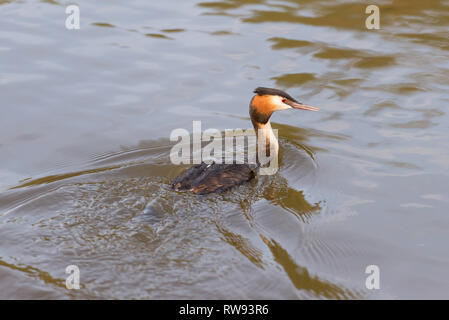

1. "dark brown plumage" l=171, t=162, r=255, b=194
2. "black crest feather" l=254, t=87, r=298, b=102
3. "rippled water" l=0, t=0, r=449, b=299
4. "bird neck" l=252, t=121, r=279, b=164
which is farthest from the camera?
"bird neck" l=252, t=121, r=279, b=164

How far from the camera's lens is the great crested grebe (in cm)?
659

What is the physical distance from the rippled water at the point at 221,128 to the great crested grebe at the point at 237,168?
0.18 metres

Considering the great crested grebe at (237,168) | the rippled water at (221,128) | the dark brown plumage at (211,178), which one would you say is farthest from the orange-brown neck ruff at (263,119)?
the dark brown plumage at (211,178)

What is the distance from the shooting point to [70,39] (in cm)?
1105

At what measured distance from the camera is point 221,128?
27.5ft

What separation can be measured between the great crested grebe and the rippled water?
177 millimetres

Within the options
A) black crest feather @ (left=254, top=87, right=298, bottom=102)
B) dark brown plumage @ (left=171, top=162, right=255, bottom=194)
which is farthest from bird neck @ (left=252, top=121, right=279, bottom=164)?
dark brown plumage @ (left=171, top=162, right=255, bottom=194)

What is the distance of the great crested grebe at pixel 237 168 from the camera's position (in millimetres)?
6592

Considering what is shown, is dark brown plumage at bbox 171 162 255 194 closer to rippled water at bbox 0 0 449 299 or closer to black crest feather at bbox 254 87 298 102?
rippled water at bbox 0 0 449 299

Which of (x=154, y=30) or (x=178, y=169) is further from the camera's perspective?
A: (x=154, y=30)

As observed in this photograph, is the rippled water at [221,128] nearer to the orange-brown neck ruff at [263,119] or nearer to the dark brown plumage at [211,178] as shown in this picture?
the dark brown plumage at [211,178]
